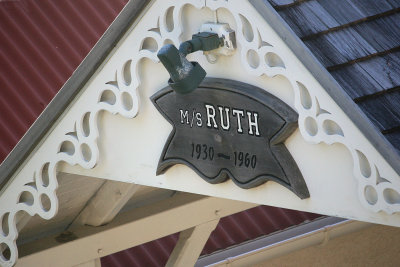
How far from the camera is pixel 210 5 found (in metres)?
3.71

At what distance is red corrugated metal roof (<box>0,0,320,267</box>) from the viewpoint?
22.9 feet

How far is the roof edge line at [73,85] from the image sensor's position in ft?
13.1

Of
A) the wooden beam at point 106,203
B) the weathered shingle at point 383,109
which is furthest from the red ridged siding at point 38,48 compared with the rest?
the weathered shingle at point 383,109

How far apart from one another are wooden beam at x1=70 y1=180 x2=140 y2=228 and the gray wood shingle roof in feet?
5.09

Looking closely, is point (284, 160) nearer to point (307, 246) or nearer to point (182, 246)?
point (182, 246)

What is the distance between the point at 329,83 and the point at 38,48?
4.20 metres

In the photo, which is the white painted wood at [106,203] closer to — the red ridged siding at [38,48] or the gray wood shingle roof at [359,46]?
the gray wood shingle roof at [359,46]

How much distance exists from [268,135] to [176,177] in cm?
65

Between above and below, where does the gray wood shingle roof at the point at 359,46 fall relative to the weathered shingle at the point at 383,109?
above

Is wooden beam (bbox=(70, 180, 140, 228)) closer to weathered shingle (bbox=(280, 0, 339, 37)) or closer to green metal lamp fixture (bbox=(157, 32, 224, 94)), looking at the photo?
green metal lamp fixture (bbox=(157, 32, 224, 94))

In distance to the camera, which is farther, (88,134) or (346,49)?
(88,134)

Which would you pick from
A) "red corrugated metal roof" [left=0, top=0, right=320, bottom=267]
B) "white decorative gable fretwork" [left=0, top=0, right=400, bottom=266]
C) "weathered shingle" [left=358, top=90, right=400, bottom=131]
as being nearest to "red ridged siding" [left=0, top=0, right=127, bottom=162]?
"red corrugated metal roof" [left=0, top=0, right=320, bottom=267]

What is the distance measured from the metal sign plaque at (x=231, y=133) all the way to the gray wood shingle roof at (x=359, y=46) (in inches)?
10.6

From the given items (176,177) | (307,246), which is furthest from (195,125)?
(307,246)
